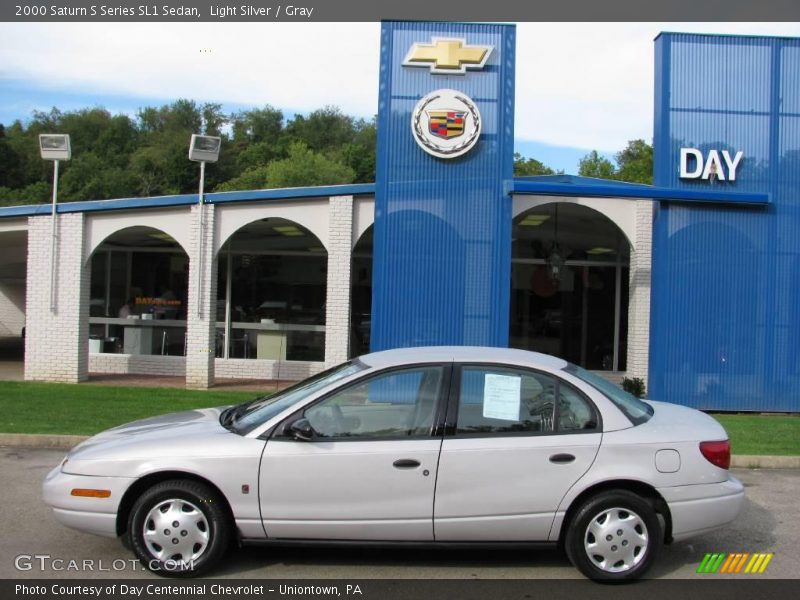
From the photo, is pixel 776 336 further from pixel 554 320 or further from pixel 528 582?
pixel 528 582

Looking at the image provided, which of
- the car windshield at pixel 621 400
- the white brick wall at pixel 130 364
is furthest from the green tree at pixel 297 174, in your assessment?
the car windshield at pixel 621 400

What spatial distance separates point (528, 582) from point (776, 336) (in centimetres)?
1030

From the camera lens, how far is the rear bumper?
5.14 m

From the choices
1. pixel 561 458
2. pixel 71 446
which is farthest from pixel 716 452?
pixel 71 446

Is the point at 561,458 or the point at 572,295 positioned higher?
the point at 572,295

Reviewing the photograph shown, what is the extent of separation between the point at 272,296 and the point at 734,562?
1365 cm

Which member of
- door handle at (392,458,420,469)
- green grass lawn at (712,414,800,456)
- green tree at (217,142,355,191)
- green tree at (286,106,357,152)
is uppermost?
green tree at (286,106,357,152)

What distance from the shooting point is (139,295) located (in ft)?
60.8

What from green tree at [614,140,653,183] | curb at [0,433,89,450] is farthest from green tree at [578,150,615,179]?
curb at [0,433,89,450]

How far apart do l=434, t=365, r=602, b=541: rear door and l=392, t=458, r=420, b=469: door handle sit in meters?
0.16

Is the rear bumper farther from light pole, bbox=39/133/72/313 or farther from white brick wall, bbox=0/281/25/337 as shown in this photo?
white brick wall, bbox=0/281/25/337

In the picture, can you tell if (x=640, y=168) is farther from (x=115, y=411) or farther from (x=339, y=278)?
(x=115, y=411)

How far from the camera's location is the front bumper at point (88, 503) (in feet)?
16.5

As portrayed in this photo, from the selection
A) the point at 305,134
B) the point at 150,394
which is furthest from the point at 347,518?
the point at 305,134
